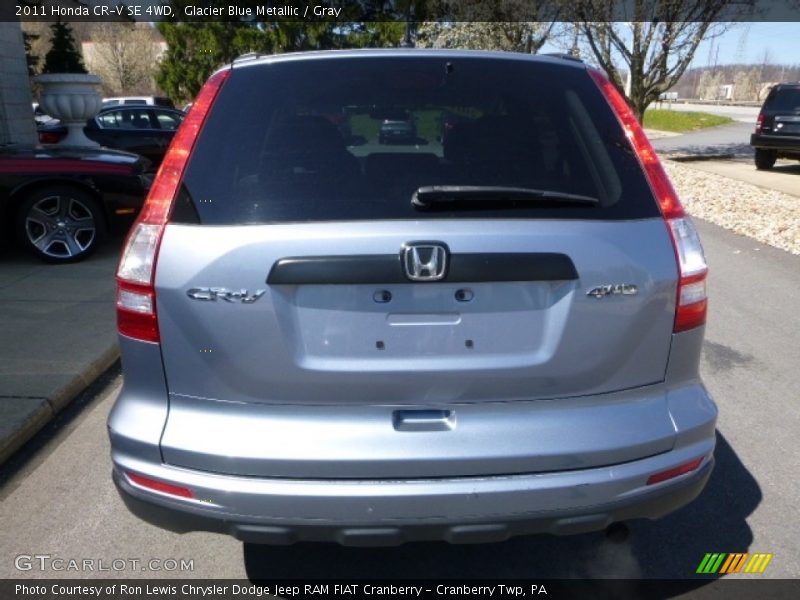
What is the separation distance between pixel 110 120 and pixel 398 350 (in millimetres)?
13668

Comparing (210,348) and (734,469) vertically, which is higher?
(210,348)

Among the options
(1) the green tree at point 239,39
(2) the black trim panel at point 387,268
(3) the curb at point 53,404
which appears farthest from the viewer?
(1) the green tree at point 239,39

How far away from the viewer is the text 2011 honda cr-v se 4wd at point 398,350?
6.70ft

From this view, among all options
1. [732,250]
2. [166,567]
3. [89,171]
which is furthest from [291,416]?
[732,250]

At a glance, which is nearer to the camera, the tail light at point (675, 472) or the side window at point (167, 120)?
the tail light at point (675, 472)

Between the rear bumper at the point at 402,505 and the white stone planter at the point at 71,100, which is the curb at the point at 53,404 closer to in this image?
the rear bumper at the point at 402,505

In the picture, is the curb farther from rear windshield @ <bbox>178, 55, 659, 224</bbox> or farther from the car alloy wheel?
the car alloy wheel

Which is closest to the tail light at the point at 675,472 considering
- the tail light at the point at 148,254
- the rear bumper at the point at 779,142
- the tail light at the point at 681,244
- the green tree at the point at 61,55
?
the tail light at the point at 681,244

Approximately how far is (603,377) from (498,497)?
1.57ft

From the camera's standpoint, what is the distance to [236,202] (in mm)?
2139

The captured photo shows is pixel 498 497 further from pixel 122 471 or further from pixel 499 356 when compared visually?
pixel 122 471

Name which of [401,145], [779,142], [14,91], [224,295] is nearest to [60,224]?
[401,145]

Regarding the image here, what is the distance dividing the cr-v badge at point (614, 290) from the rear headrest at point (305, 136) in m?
0.93

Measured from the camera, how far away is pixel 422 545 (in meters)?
2.89
